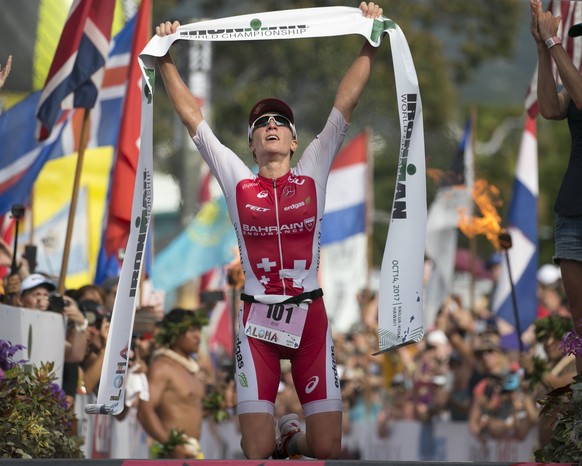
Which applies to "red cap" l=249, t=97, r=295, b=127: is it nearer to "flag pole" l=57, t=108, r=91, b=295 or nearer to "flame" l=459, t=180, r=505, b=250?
"flag pole" l=57, t=108, r=91, b=295

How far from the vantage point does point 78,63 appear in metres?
11.8

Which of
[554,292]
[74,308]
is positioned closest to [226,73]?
[554,292]

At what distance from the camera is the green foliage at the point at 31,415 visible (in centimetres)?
743

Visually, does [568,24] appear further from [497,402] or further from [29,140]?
[497,402]

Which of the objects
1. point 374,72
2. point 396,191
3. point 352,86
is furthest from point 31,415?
point 374,72

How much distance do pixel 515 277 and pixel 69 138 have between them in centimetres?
570

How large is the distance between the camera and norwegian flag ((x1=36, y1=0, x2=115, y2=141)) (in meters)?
1.84

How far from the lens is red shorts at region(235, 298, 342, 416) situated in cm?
791

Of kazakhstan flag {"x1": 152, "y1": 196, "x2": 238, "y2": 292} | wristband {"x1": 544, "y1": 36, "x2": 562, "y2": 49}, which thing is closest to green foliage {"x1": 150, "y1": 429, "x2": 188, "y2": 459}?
wristband {"x1": 544, "y1": 36, "x2": 562, "y2": 49}

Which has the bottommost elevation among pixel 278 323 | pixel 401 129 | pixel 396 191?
pixel 278 323

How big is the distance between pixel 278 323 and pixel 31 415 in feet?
4.70

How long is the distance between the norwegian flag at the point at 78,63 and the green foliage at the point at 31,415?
3.51m

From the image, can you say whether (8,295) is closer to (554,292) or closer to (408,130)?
(408,130)

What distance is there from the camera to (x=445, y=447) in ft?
54.2
